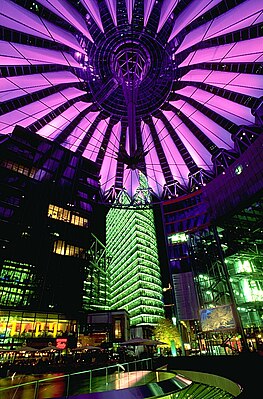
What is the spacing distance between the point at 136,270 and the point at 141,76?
5932cm

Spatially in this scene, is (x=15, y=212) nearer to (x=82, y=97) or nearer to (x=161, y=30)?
(x=82, y=97)

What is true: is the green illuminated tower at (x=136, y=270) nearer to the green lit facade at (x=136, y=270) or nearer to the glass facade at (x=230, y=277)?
the green lit facade at (x=136, y=270)

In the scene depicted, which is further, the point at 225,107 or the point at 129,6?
the point at 225,107

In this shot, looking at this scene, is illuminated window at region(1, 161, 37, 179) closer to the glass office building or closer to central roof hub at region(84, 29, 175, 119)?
the glass office building

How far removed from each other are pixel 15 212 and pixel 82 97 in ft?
74.5

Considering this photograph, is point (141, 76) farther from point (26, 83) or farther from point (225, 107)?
point (26, 83)

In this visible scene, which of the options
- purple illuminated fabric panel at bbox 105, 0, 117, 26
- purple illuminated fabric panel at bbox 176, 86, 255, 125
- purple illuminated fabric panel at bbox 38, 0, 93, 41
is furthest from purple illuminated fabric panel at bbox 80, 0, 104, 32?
purple illuminated fabric panel at bbox 176, 86, 255, 125

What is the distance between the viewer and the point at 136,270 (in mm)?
73562

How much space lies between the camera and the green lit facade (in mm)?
69500

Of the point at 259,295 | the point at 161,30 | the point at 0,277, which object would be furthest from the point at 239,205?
the point at 0,277

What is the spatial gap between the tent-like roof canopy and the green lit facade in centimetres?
4527

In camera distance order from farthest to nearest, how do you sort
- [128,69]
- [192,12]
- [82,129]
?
[82,129] < [128,69] < [192,12]

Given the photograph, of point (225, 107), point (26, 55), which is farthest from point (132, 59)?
point (26, 55)

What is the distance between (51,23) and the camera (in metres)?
21.0
